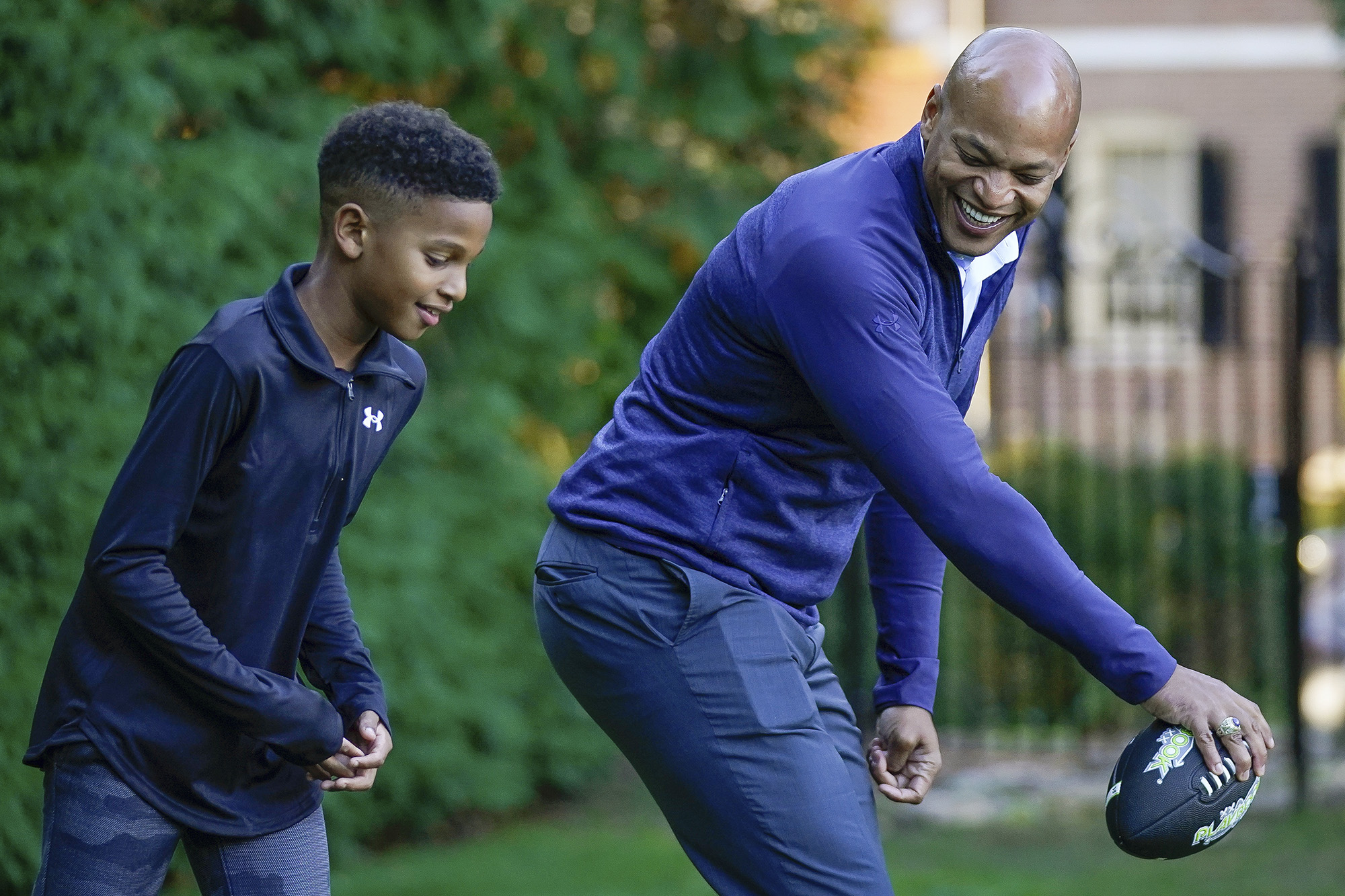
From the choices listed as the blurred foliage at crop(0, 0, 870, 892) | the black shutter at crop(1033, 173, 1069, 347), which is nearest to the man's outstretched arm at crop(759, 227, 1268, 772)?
the blurred foliage at crop(0, 0, 870, 892)

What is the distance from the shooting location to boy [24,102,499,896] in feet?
7.73

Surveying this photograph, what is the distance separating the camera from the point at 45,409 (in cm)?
451

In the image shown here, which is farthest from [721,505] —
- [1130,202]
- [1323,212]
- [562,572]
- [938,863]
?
[1323,212]

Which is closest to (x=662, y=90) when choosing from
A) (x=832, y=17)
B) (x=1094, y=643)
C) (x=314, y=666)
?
(x=832, y=17)

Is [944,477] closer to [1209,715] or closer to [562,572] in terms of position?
[1209,715]

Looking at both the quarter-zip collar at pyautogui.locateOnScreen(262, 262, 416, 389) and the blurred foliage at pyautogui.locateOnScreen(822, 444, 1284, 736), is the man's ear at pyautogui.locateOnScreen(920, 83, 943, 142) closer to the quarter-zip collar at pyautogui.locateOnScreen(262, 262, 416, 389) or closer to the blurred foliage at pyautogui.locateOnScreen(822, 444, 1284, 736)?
the quarter-zip collar at pyautogui.locateOnScreen(262, 262, 416, 389)

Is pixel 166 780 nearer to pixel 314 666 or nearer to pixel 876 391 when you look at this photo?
pixel 314 666

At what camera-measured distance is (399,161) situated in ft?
8.50

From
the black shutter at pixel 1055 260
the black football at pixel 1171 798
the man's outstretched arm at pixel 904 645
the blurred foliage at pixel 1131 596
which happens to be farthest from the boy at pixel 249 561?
the blurred foliage at pixel 1131 596

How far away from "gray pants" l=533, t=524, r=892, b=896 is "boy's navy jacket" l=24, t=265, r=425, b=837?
473 mm

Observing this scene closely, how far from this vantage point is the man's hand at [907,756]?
284 centimetres

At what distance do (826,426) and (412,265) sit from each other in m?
0.81

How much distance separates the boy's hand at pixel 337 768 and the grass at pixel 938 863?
3.01 metres

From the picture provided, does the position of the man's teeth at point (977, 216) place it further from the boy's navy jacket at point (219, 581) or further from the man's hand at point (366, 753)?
the man's hand at point (366, 753)
